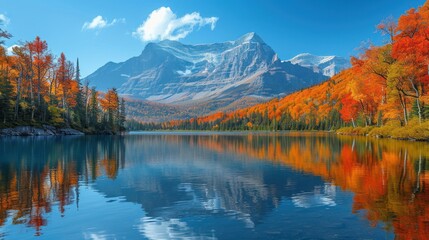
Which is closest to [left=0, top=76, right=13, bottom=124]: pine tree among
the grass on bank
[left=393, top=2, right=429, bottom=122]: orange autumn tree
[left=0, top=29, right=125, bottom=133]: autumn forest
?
[left=0, top=29, right=125, bottom=133]: autumn forest

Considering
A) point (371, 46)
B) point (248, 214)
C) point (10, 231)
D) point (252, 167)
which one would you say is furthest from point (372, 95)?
point (10, 231)

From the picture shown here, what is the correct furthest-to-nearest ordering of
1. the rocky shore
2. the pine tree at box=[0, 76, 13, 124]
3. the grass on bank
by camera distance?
the rocky shore → the pine tree at box=[0, 76, 13, 124] → the grass on bank

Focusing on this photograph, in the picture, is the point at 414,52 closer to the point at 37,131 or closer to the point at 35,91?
the point at 37,131

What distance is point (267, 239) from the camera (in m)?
10.2

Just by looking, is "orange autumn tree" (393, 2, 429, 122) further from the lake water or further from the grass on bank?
the lake water

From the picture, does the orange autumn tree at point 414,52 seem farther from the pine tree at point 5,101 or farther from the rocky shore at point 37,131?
the rocky shore at point 37,131

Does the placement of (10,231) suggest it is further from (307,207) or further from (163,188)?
(307,207)

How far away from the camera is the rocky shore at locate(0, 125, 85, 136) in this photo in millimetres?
74156

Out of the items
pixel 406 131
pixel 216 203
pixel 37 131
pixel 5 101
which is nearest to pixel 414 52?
pixel 406 131

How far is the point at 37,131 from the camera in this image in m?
80.9

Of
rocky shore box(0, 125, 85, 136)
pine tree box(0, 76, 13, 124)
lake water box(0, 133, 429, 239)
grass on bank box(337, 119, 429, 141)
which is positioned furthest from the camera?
rocky shore box(0, 125, 85, 136)

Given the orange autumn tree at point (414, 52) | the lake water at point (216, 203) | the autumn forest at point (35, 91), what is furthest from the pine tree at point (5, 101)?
the orange autumn tree at point (414, 52)

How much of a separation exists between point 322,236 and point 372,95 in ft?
273

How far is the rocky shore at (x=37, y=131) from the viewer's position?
74.2 m
